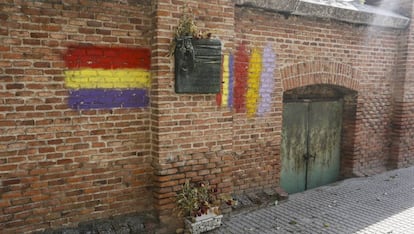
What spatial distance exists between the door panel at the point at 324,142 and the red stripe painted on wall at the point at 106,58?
11.8ft

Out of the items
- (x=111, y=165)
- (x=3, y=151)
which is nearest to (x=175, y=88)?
(x=111, y=165)

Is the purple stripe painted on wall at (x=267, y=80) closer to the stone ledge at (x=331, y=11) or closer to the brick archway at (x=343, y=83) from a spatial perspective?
the brick archway at (x=343, y=83)

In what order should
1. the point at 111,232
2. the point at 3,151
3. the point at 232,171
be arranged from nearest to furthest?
the point at 3,151, the point at 111,232, the point at 232,171

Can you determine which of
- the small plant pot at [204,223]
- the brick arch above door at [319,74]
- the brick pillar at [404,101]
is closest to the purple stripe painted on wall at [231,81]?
the brick arch above door at [319,74]

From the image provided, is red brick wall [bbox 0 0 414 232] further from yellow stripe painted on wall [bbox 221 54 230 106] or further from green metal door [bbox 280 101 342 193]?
green metal door [bbox 280 101 342 193]

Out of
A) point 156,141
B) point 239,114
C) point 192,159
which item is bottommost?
point 192,159

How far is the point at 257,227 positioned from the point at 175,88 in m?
2.17

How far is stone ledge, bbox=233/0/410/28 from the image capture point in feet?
16.3

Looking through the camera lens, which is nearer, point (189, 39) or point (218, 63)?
point (189, 39)

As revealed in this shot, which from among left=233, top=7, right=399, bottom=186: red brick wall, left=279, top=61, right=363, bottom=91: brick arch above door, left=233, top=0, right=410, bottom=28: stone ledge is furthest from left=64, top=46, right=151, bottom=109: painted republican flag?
left=279, top=61, right=363, bottom=91: brick arch above door

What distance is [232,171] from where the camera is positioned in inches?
195

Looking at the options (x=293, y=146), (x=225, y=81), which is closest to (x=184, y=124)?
(x=225, y=81)

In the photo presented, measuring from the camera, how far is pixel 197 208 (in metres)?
4.14

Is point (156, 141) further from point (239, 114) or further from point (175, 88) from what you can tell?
point (239, 114)
